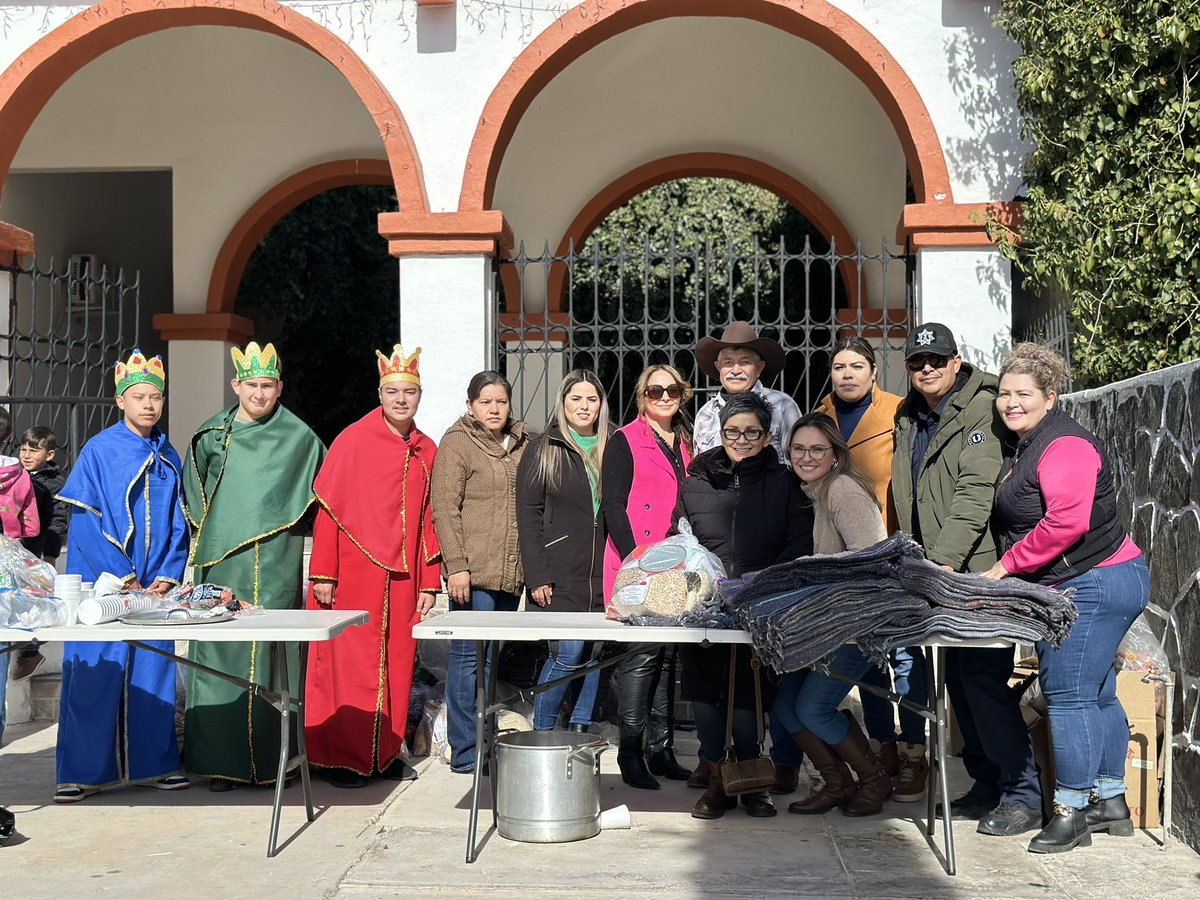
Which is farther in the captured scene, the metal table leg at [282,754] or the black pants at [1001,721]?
the black pants at [1001,721]

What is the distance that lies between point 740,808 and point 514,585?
1.34 m

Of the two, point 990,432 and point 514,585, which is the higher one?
point 990,432

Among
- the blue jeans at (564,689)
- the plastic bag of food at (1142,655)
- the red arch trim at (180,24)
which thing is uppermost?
the red arch trim at (180,24)

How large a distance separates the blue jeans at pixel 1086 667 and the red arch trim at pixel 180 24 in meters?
4.56

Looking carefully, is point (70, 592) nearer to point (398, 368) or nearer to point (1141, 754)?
point (398, 368)

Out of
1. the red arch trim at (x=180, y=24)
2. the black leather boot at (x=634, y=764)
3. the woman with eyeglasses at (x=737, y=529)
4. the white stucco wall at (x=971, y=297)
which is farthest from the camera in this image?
the red arch trim at (x=180, y=24)

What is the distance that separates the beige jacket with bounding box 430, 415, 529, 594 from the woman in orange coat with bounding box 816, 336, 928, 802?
1.38 metres

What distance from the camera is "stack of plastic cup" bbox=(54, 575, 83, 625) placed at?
4.73 m

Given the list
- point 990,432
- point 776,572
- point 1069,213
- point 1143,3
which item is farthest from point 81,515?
point 1143,3

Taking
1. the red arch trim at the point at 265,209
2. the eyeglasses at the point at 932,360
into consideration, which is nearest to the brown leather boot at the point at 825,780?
the eyeglasses at the point at 932,360

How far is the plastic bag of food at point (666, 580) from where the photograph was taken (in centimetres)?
466

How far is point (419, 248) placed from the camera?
7.70m

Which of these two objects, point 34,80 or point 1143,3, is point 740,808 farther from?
point 34,80

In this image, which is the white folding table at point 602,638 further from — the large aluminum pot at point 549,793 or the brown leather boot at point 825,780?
the brown leather boot at point 825,780
